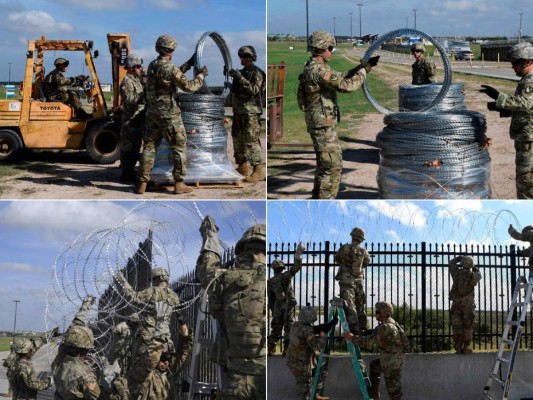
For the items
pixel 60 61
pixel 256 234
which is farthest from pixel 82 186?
pixel 256 234

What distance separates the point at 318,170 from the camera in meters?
8.76

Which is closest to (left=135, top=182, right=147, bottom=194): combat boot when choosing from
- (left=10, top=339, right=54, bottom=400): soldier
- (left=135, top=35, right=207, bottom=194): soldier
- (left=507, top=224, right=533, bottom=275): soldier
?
(left=135, top=35, right=207, bottom=194): soldier

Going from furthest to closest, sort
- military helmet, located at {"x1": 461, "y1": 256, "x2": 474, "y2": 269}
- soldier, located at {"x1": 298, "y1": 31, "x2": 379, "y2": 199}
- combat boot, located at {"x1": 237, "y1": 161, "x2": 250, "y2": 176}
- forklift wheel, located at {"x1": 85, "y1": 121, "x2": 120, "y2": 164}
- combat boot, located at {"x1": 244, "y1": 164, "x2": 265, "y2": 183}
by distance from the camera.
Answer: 1. forklift wheel, located at {"x1": 85, "y1": 121, "x2": 120, "y2": 164}
2. combat boot, located at {"x1": 237, "y1": 161, "x2": 250, "y2": 176}
3. combat boot, located at {"x1": 244, "y1": 164, "x2": 265, "y2": 183}
4. military helmet, located at {"x1": 461, "y1": 256, "x2": 474, "y2": 269}
5. soldier, located at {"x1": 298, "y1": 31, "x2": 379, "y2": 199}

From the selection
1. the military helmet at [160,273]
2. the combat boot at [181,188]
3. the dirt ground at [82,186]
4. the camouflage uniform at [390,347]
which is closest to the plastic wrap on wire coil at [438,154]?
the camouflage uniform at [390,347]

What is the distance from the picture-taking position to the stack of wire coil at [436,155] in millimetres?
8461

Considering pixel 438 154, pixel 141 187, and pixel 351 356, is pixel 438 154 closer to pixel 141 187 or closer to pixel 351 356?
pixel 351 356

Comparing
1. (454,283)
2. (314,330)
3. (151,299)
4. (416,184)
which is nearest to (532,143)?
(416,184)

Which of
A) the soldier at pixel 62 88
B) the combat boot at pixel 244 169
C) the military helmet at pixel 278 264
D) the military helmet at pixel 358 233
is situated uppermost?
the soldier at pixel 62 88

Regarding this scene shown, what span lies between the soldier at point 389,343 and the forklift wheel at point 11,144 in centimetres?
820

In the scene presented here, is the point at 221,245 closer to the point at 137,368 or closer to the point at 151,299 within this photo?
the point at 137,368

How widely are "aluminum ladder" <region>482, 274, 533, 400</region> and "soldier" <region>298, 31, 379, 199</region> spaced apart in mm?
2349

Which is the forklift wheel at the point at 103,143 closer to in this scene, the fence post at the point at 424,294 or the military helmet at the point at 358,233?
the military helmet at the point at 358,233

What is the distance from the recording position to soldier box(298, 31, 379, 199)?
332 inches

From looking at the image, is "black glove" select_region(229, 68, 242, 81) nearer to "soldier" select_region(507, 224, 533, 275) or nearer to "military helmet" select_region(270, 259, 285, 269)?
"military helmet" select_region(270, 259, 285, 269)
